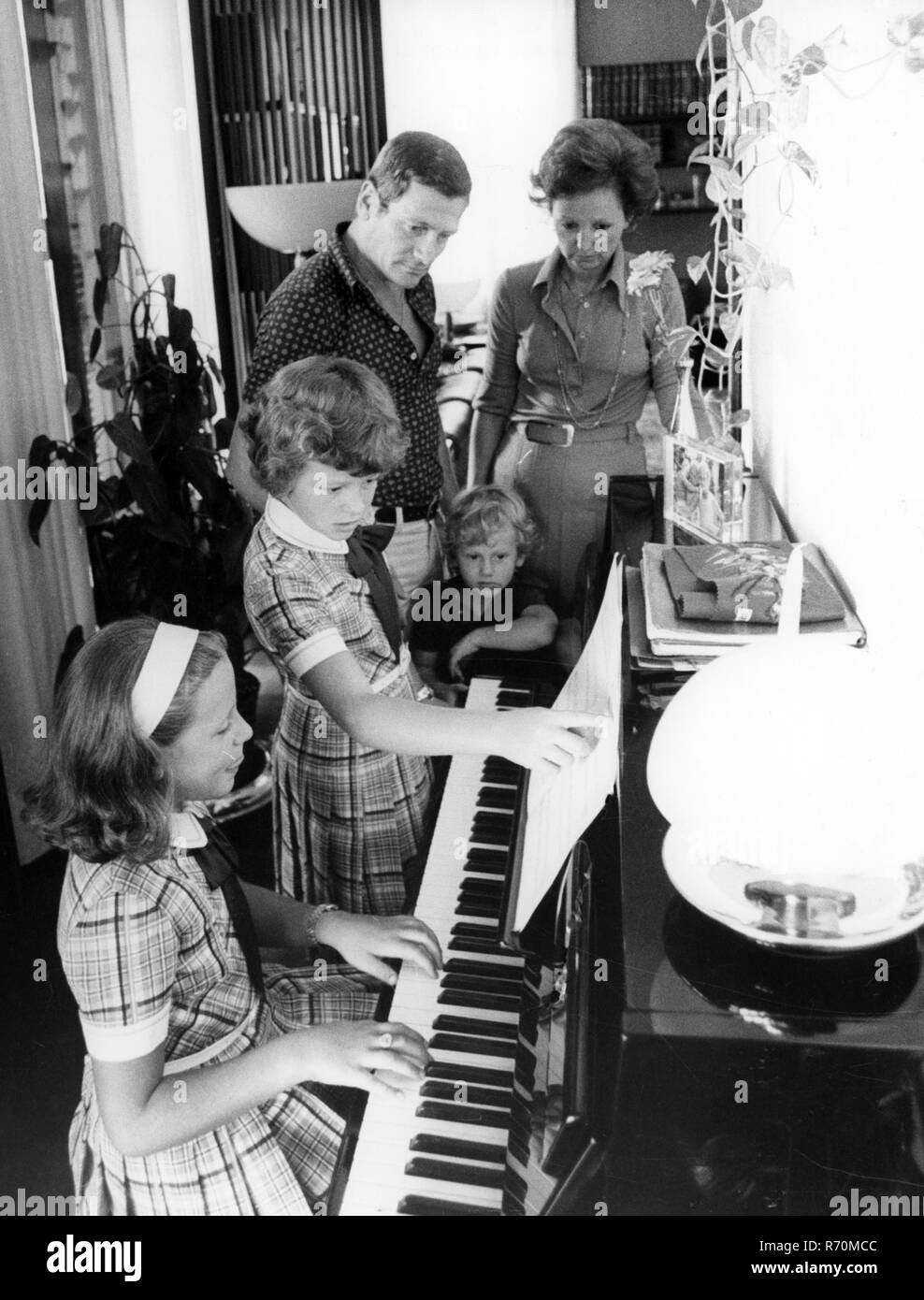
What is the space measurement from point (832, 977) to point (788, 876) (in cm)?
7

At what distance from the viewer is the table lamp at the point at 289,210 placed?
3250 millimetres

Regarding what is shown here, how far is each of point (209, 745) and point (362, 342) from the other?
102cm

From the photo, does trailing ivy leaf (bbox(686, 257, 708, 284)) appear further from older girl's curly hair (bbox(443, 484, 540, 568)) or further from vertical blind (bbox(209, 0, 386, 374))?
vertical blind (bbox(209, 0, 386, 374))

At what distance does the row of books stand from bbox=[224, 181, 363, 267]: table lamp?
115cm

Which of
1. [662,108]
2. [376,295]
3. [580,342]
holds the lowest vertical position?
[580,342]

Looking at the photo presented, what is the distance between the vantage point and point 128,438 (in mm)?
2449

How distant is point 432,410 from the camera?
6.92ft

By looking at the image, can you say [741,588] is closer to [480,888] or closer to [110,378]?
[480,888]

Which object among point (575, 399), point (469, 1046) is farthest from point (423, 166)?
point (469, 1046)

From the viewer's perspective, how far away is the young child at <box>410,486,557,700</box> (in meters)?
2.02

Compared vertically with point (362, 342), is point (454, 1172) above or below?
below

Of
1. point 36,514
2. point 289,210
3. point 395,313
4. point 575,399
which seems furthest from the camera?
point 289,210

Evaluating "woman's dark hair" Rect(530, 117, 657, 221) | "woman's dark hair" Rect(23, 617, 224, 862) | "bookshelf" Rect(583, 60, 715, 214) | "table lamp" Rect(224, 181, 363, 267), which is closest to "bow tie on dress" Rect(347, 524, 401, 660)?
"woman's dark hair" Rect(23, 617, 224, 862)
